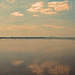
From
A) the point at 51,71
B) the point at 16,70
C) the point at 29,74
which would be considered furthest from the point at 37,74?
the point at 16,70

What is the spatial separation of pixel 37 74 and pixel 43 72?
3.90ft

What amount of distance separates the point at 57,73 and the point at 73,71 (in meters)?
2.12

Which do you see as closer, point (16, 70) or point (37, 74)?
point (37, 74)

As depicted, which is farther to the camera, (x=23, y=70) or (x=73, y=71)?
(x=23, y=70)

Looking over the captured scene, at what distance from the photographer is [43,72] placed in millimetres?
17609

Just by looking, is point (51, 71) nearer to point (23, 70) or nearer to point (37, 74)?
point (37, 74)

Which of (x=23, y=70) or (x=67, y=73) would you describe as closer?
(x=67, y=73)

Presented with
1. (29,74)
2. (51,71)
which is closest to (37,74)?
(29,74)

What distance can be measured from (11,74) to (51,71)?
16.9 feet

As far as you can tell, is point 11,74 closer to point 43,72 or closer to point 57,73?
point 43,72

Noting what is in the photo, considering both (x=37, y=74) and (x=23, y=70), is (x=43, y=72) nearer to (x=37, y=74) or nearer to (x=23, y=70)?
(x=37, y=74)

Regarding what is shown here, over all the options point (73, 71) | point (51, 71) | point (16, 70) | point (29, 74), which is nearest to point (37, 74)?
point (29, 74)

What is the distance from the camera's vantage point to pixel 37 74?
16703 mm

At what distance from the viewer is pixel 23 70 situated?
1859cm
